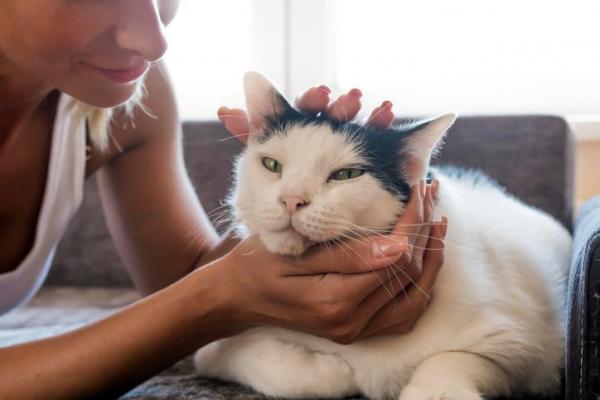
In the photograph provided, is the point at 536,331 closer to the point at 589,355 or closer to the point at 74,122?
the point at 589,355

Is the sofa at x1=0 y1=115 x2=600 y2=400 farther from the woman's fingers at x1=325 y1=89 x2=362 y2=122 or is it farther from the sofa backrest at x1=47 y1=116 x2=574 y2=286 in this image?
the woman's fingers at x1=325 y1=89 x2=362 y2=122

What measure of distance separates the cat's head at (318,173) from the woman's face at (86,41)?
0.15 metres

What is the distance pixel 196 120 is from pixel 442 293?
3.69ft

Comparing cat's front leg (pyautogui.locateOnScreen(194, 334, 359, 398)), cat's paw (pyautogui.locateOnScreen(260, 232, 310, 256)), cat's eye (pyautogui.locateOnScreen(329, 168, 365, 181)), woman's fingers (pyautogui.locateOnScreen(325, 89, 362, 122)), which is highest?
woman's fingers (pyautogui.locateOnScreen(325, 89, 362, 122))

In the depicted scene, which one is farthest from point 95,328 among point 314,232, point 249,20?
point 249,20

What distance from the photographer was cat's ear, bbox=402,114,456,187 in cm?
79

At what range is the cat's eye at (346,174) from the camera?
0.78 meters

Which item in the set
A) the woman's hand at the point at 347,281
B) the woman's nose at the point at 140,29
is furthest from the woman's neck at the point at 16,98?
the woman's hand at the point at 347,281

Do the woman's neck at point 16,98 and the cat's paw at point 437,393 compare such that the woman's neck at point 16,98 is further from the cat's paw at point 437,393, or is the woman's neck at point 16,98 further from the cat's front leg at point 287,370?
the cat's paw at point 437,393

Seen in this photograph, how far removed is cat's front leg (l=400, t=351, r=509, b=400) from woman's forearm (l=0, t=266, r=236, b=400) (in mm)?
248

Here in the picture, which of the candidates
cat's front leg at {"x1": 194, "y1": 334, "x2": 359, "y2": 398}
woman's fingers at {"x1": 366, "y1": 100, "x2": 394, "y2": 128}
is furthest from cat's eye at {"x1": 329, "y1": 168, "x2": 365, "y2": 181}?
cat's front leg at {"x1": 194, "y1": 334, "x2": 359, "y2": 398}

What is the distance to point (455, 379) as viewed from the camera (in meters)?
0.75

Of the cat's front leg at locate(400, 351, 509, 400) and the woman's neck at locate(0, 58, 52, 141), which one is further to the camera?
the woman's neck at locate(0, 58, 52, 141)

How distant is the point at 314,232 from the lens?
0.71m
